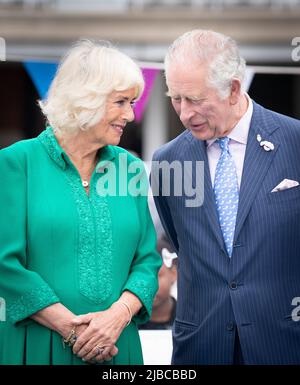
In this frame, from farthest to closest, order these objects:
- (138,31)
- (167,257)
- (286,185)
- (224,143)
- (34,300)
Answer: (138,31)
(167,257)
(224,143)
(286,185)
(34,300)

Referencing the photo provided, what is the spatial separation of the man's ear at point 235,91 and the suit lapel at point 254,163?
0.09 m

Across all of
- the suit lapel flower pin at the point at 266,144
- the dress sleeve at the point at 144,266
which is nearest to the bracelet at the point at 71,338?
the dress sleeve at the point at 144,266

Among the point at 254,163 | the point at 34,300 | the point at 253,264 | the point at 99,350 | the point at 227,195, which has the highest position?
the point at 254,163

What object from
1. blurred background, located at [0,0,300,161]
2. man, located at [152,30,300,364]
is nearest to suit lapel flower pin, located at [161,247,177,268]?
man, located at [152,30,300,364]

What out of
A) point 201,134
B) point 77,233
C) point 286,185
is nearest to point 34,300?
point 77,233

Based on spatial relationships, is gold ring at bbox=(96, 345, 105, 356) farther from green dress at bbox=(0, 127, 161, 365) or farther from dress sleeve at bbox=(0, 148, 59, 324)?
dress sleeve at bbox=(0, 148, 59, 324)

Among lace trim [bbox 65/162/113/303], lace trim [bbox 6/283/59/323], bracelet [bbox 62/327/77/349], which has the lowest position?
bracelet [bbox 62/327/77/349]

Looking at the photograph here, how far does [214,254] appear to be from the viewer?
2748 millimetres

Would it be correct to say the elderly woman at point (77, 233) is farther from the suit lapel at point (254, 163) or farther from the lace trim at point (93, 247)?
the suit lapel at point (254, 163)

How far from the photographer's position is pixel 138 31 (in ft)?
20.9

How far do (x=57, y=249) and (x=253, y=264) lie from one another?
2.14 feet

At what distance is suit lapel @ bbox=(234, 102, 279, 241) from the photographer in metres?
2.71

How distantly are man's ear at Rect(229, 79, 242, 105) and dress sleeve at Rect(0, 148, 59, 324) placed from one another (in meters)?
0.79

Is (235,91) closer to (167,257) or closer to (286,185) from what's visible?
(286,185)
